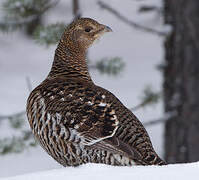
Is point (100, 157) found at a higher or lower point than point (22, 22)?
lower

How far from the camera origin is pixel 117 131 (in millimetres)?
4559

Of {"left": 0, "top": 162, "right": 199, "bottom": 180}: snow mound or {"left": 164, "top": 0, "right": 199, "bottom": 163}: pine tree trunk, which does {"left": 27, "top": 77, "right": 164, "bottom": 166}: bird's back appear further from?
{"left": 164, "top": 0, "right": 199, "bottom": 163}: pine tree trunk

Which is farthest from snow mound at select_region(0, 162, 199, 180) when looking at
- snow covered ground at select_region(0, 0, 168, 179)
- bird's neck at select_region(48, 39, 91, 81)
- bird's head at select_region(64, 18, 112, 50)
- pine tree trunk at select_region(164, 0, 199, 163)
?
snow covered ground at select_region(0, 0, 168, 179)

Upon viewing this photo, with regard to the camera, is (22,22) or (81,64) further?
(22,22)

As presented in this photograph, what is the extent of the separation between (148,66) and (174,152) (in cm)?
1264

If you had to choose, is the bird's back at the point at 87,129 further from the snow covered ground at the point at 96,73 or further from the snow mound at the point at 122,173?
the snow covered ground at the point at 96,73

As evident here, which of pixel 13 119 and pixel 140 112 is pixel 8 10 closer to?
pixel 13 119

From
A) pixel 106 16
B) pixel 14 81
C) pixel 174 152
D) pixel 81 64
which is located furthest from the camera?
pixel 106 16

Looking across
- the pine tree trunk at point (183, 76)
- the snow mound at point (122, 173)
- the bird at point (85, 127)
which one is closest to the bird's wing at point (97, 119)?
the bird at point (85, 127)

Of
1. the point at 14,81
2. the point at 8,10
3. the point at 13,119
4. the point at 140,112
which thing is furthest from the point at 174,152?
the point at 14,81

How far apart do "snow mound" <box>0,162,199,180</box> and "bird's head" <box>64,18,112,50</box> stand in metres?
2.28

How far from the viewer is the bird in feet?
14.6

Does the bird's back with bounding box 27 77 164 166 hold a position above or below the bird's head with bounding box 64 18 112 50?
below

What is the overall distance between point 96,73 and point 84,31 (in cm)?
1250
